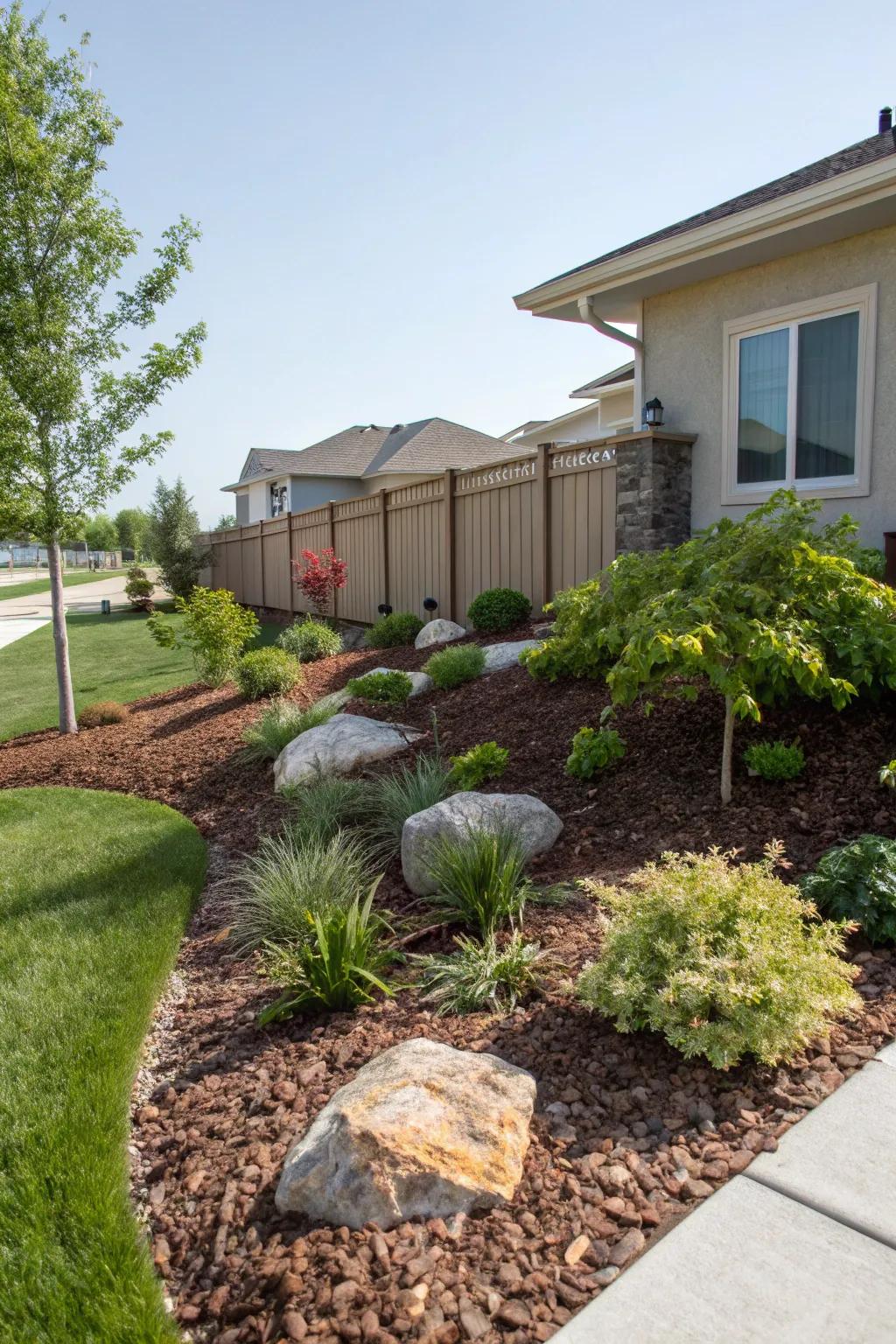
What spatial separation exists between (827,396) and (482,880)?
6.00 meters

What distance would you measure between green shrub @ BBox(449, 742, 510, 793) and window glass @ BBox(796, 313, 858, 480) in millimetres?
4428

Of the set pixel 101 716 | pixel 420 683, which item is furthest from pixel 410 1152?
pixel 101 716

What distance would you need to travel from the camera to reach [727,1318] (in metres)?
1.61

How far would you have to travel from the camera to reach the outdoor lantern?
27.9ft

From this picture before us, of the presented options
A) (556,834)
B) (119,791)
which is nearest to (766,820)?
(556,834)

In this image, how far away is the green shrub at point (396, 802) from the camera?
4.64 metres

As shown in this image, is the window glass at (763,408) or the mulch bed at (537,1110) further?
the window glass at (763,408)

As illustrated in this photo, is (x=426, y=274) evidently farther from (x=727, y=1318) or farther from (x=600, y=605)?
(x=727, y=1318)

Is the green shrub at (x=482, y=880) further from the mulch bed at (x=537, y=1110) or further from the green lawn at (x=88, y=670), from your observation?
the green lawn at (x=88, y=670)

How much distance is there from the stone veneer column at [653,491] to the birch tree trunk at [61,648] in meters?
5.52

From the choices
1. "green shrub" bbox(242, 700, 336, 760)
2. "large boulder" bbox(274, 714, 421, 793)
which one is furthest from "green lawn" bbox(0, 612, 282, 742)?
"large boulder" bbox(274, 714, 421, 793)

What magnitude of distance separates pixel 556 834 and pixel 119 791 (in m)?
3.91

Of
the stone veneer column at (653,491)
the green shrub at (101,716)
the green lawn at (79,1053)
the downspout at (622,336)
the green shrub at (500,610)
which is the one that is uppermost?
the downspout at (622,336)

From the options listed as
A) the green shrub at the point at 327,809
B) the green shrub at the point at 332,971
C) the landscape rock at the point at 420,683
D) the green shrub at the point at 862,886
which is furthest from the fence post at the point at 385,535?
the green shrub at the point at 862,886
